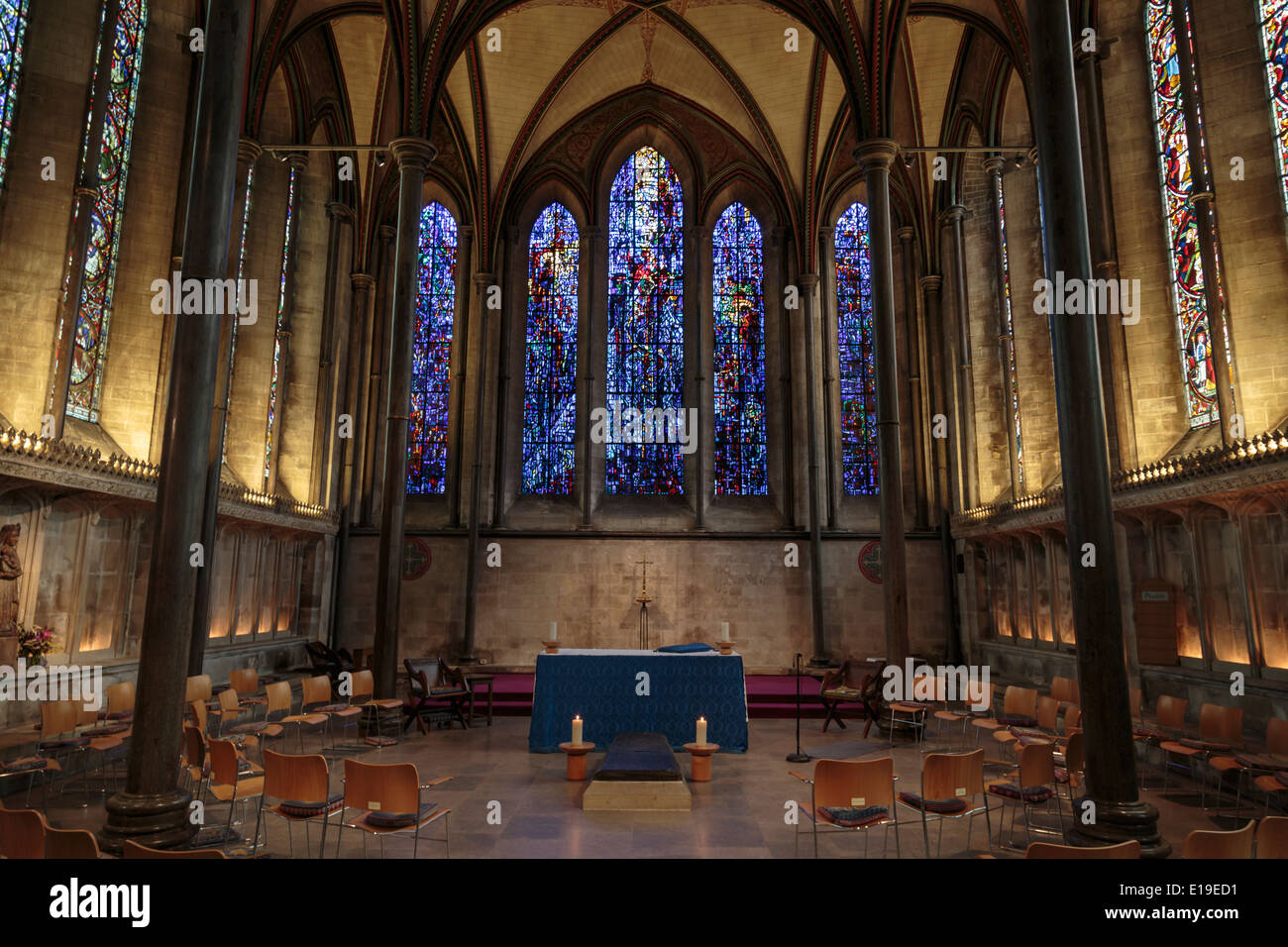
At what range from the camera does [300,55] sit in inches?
624

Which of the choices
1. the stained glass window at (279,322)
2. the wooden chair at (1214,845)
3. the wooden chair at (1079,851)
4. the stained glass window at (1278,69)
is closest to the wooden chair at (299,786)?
the wooden chair at (1079,851)

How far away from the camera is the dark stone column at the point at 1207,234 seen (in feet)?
32.3

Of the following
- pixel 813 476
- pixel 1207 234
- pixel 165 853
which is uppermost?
pixel 1207 234

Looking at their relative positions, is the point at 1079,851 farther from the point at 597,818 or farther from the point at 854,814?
the point at 597,818

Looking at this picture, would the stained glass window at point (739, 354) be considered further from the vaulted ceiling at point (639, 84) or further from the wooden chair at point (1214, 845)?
the wooden chair at point (1214, 845)

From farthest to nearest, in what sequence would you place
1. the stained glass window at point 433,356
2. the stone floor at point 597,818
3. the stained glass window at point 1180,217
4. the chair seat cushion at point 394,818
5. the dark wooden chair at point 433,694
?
the stained glass window at point 433,356, the dark wooden chair at point 433,694, the stained glass window at point 1180,217, the stone floor at point 597,818, the chair seat cushion at point 394,818

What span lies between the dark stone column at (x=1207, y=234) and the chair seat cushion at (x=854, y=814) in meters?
7.26

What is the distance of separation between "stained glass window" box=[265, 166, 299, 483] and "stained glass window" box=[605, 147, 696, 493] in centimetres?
724

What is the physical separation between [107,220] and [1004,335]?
15.8 meters

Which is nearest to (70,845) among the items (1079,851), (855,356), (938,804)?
(1079,851)

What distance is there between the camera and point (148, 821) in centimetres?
571

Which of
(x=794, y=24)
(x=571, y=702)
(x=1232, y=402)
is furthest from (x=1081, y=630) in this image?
(x=794, y=24)

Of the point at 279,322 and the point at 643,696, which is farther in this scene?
the point at 279,322

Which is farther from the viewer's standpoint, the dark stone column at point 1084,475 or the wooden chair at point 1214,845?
the dark stone column at point 1084,475
